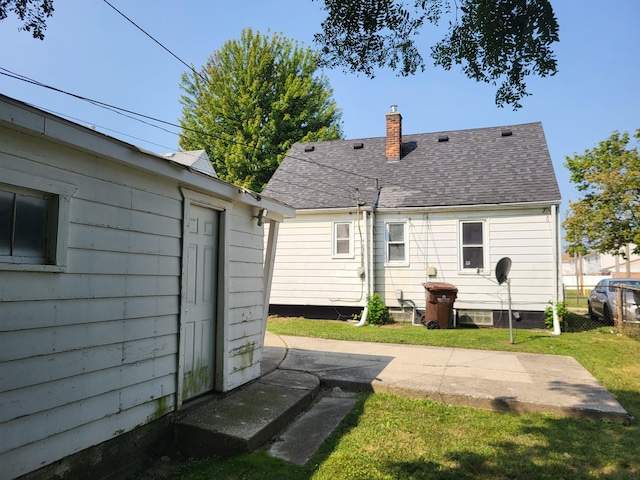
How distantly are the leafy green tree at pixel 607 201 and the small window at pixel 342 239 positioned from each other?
11.6m

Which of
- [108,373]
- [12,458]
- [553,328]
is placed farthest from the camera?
[553,328]

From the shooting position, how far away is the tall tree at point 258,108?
24672 mm

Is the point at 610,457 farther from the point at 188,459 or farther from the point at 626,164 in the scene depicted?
the point at 626,164

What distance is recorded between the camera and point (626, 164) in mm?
17094

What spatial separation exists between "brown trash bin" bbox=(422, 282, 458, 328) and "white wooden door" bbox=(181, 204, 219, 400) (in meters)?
7.36

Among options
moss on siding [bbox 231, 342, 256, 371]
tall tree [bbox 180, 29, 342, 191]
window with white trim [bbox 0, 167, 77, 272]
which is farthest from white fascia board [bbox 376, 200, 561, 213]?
tall tree [bbox 180, 29, 342, 191]

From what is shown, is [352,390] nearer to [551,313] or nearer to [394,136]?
[551,313]

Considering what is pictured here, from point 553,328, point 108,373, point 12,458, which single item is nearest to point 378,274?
point 553,328

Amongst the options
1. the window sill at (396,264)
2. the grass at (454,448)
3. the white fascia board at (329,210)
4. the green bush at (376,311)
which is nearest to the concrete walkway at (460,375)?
the grass at (454,448)

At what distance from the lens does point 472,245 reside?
11.6m

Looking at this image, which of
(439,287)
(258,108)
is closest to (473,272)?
(439,287)

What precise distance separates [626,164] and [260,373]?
18493mm

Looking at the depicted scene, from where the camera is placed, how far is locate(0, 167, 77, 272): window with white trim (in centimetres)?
265

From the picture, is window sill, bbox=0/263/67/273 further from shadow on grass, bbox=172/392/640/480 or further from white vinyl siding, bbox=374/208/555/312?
white vinyl siding, bbox=374/208/555/312
